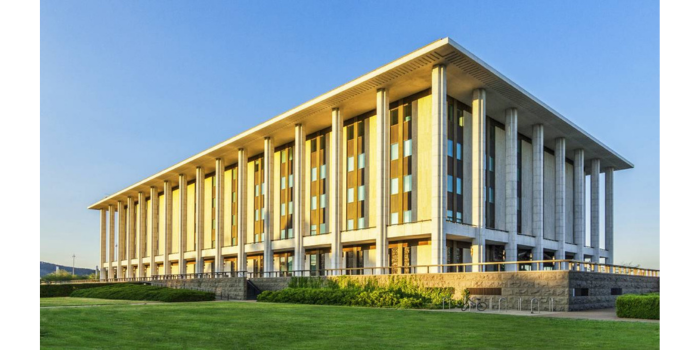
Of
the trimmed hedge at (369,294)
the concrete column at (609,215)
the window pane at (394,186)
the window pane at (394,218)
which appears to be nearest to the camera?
the trimmed hedge at (369,294)

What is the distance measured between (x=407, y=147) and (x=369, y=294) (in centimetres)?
1813

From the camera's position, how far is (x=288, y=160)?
2395 inches

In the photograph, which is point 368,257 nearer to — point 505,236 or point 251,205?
point 505,236

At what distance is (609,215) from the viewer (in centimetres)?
6781

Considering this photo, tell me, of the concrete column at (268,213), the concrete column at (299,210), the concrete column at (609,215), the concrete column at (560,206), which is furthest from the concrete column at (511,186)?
the concrete column at (609,215)

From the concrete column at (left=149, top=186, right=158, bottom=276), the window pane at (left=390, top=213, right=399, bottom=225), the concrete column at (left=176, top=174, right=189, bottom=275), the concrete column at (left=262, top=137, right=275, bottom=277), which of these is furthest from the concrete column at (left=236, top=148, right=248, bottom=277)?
the concrete column at (left=149, top=186, right=158, bottom=276)

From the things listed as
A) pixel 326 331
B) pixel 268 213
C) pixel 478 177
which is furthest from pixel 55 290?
pixel 326 331

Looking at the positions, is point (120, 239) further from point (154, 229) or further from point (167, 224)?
point (167, 224)

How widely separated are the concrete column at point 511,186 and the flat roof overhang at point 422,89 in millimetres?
1701

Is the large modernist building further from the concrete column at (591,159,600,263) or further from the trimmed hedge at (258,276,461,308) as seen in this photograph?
the trimmed hedge at (258,276,461,308)

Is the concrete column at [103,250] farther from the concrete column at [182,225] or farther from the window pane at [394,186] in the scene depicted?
the window pane at [394,186]

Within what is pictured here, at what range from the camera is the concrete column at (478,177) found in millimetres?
43031

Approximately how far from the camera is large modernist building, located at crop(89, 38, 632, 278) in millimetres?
42250

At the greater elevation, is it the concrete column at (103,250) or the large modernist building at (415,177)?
the large modernist building at (415,177)
